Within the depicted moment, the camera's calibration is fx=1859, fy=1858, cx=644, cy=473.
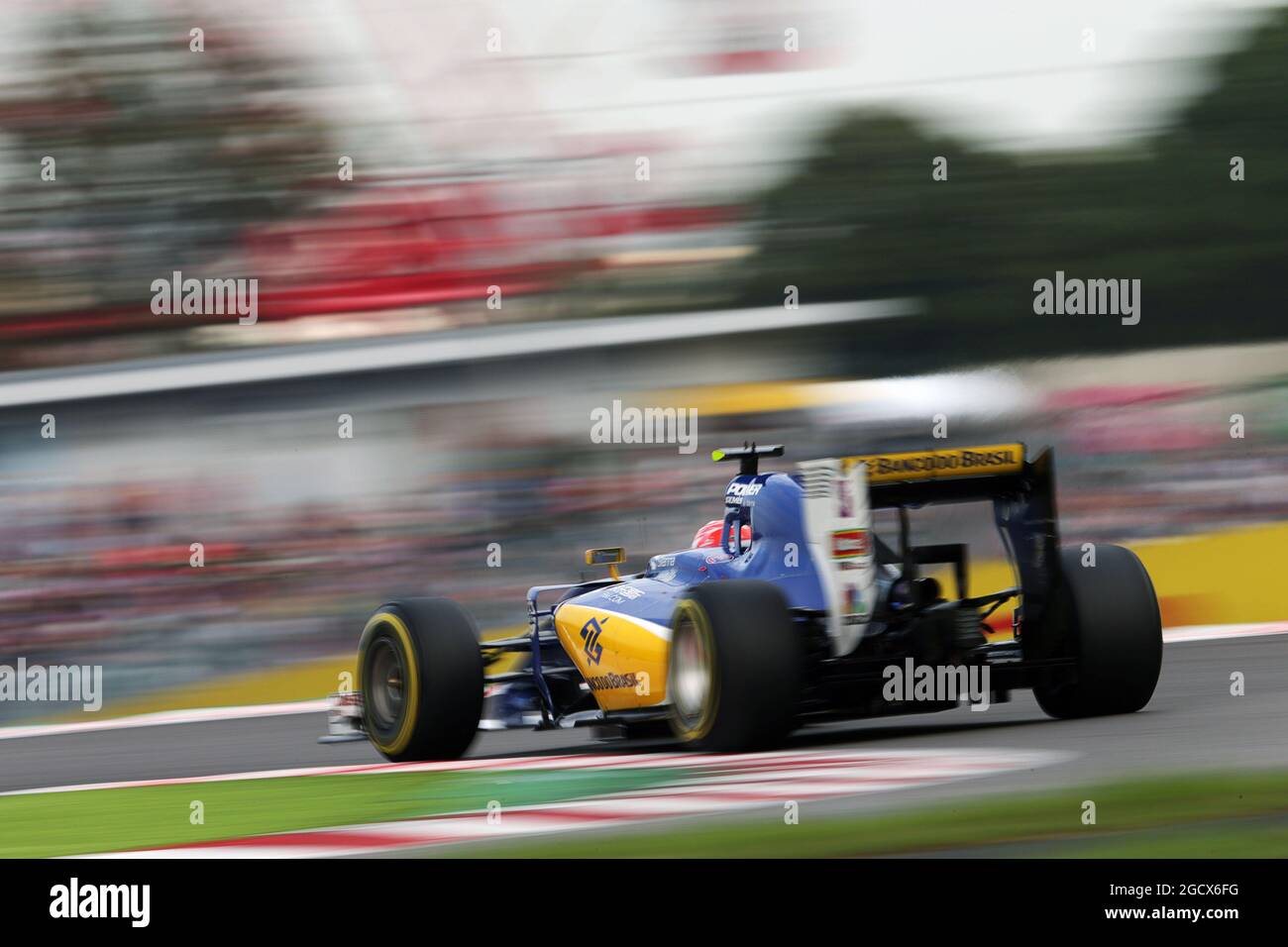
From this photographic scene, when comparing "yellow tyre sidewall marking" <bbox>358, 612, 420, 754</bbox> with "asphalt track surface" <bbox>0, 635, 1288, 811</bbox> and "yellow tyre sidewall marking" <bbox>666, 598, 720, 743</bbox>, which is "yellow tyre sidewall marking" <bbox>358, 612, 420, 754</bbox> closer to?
"asphalt track surface" <bbox>0, 635, 1288, 811</bbox>

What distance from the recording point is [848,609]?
26.9ft

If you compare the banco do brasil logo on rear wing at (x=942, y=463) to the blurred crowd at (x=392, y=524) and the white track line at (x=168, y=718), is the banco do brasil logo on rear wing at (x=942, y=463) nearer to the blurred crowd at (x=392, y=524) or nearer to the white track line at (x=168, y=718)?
the white track line at (x=168, y=718)

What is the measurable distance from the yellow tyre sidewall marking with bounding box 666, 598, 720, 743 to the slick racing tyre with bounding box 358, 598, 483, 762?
1316mm

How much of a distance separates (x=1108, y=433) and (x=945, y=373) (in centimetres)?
448

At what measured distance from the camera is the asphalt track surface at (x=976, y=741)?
6758mm

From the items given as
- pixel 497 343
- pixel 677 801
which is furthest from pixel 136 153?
pixel 677 801

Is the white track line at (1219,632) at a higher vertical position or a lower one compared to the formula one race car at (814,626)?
lower

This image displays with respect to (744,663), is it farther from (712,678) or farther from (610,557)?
(610,557)

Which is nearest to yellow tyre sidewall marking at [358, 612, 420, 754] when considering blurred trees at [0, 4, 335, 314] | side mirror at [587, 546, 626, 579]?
side mirror at [587, 546, 626, 579]

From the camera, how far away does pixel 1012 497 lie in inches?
343

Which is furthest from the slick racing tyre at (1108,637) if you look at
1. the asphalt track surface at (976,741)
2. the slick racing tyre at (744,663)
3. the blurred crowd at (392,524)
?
the blurred crowd at (392,524)

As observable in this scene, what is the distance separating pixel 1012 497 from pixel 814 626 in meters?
1.21

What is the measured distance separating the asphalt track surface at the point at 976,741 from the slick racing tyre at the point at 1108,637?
0.40ft
